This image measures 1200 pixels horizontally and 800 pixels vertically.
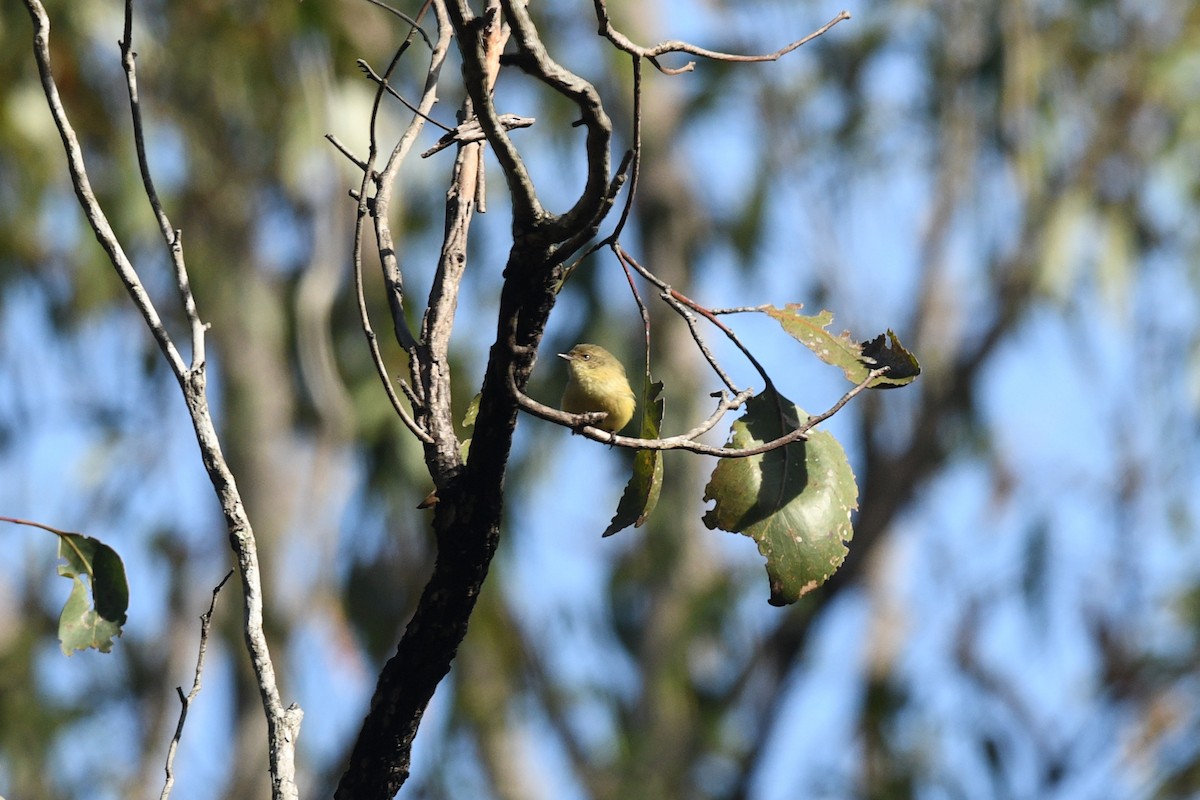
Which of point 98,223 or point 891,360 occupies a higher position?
point 98,223

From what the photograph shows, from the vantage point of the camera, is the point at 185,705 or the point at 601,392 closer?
the point at 185,705

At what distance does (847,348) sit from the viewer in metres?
1.93

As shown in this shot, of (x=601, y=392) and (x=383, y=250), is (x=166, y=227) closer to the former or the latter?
(x=383, y=250)

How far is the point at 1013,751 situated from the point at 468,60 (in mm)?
7529

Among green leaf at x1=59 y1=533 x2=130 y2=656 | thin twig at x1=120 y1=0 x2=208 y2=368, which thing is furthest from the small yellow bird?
thin twig at x1=120 y1=0 x2=208 y2=368

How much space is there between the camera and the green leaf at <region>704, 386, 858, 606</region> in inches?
75.7

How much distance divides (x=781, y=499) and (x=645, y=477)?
0.19 meters

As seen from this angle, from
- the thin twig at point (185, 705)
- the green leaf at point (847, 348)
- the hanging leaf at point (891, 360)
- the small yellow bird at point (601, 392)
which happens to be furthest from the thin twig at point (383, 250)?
the small yellow bird at point (601, 392)

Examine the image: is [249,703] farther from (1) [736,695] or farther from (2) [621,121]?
(2) [621,121]

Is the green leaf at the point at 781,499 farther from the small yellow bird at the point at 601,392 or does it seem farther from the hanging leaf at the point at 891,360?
the small yellow bird at the point at 601,392

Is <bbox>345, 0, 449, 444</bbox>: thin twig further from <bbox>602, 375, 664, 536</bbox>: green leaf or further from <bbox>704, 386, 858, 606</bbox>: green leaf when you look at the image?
<bbox>704, 386, 858, 606</bbox>: green leaf

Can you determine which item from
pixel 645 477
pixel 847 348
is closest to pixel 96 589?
pixel 645 477

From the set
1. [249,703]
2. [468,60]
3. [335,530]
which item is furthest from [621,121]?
[468,60]

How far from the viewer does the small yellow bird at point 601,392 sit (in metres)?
3.42
